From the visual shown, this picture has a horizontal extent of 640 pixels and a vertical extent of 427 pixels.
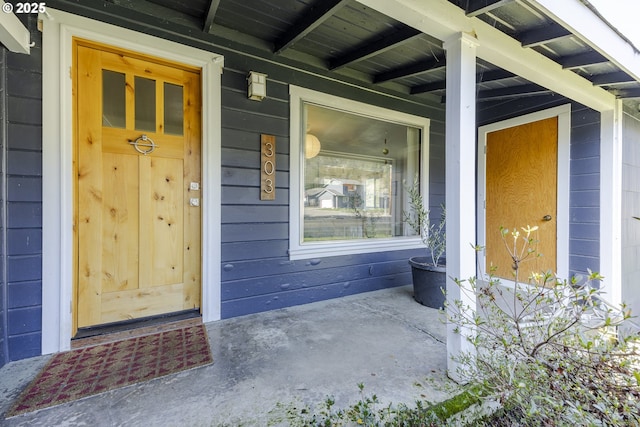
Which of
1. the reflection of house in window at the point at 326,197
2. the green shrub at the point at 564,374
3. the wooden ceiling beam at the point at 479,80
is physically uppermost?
the wooden ceiling beam at the point at 479,80

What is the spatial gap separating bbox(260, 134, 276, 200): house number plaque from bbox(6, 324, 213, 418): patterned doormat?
49.2 inches

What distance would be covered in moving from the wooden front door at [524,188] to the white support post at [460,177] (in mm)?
2187

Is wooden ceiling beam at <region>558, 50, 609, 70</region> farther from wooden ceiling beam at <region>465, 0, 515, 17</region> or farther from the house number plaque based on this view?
the house number plaque

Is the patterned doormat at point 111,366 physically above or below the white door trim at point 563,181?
below

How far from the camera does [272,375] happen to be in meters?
1.69

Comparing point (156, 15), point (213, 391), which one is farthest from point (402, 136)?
point (213, 391)

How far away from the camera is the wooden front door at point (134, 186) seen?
206 cm

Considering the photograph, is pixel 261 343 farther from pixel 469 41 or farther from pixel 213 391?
pixel 469 41

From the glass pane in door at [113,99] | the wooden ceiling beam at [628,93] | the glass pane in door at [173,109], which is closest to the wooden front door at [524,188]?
the wooden ceiling beam at [628,93]

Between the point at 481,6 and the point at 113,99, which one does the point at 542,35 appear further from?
the point at 113,99

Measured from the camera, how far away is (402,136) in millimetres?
3648

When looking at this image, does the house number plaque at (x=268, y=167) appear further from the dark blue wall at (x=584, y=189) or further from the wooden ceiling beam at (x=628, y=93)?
the wooden ceiling beam at (x=628, y=93)

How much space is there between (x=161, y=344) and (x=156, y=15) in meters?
2.39

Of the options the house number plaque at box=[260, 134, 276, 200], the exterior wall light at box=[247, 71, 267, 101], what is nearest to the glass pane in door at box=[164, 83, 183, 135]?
the exterior wall light at box=[247, 71, 267, 101]
